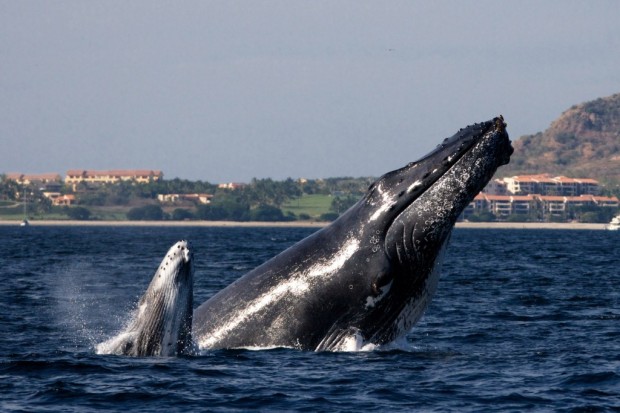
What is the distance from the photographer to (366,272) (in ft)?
45.6

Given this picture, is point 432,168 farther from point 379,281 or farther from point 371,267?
point 379,281

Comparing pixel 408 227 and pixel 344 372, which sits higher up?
pixel 408 227

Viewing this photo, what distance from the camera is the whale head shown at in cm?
1391

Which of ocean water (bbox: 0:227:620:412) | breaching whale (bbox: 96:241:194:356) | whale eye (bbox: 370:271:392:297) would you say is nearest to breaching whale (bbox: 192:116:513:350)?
whale eye (bbox: 370:271:392:297)

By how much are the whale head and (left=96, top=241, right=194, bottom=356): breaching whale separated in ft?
5.93

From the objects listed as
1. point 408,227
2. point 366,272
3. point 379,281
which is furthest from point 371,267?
point 408,227

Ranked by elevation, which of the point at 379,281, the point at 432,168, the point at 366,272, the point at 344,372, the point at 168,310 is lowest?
the point at 344,372

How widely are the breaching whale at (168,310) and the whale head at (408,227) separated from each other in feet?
5.93

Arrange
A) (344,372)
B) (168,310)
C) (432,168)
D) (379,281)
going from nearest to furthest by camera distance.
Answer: (168,310)
(379,281)
(432,168)
(344,372)

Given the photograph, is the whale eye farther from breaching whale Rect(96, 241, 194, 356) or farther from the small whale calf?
breaching whale Rect(96, 241, 194, 356)

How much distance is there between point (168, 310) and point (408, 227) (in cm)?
294

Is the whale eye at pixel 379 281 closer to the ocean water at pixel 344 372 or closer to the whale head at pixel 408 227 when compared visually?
the whale head at pixel 408 227

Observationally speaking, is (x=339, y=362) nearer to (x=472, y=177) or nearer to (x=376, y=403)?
(x=376, y=403)

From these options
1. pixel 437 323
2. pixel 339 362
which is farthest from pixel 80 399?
pixel 437 323
